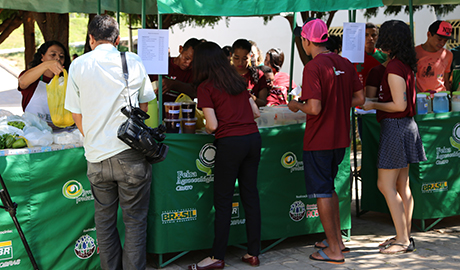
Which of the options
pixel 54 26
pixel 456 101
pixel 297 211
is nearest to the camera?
pixel 297 211

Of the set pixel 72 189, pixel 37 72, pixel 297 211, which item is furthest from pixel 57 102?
pixel 297 211

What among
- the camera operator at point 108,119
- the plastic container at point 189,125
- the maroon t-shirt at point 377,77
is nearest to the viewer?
the camera operator at point 108,119

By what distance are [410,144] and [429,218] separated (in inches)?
41.1

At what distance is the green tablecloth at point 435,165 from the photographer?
4.67m

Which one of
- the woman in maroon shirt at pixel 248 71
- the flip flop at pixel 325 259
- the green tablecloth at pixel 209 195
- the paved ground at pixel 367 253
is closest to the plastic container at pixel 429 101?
the green tablecloth at pixel 209 195

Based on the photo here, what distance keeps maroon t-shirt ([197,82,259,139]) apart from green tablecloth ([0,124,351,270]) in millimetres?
322

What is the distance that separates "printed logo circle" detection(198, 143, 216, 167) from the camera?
3924 mm

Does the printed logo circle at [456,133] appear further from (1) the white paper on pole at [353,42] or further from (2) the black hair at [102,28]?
(2) the black hair at [102,28]

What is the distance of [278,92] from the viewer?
6203mm

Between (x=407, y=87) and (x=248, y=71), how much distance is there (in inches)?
65.5

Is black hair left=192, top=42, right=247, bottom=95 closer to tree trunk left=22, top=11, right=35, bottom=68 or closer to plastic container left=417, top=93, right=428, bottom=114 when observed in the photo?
plastic container left=417, top=93, right=428, bottom=114

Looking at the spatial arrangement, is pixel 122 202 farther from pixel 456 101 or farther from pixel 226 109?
pixel 456 101

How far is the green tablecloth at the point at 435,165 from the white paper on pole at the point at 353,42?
669 millimetres

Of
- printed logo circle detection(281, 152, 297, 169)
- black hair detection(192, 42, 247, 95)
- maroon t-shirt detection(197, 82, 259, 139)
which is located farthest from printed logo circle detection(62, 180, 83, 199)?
printed logo circle detection(281, 152, 297, 169)
